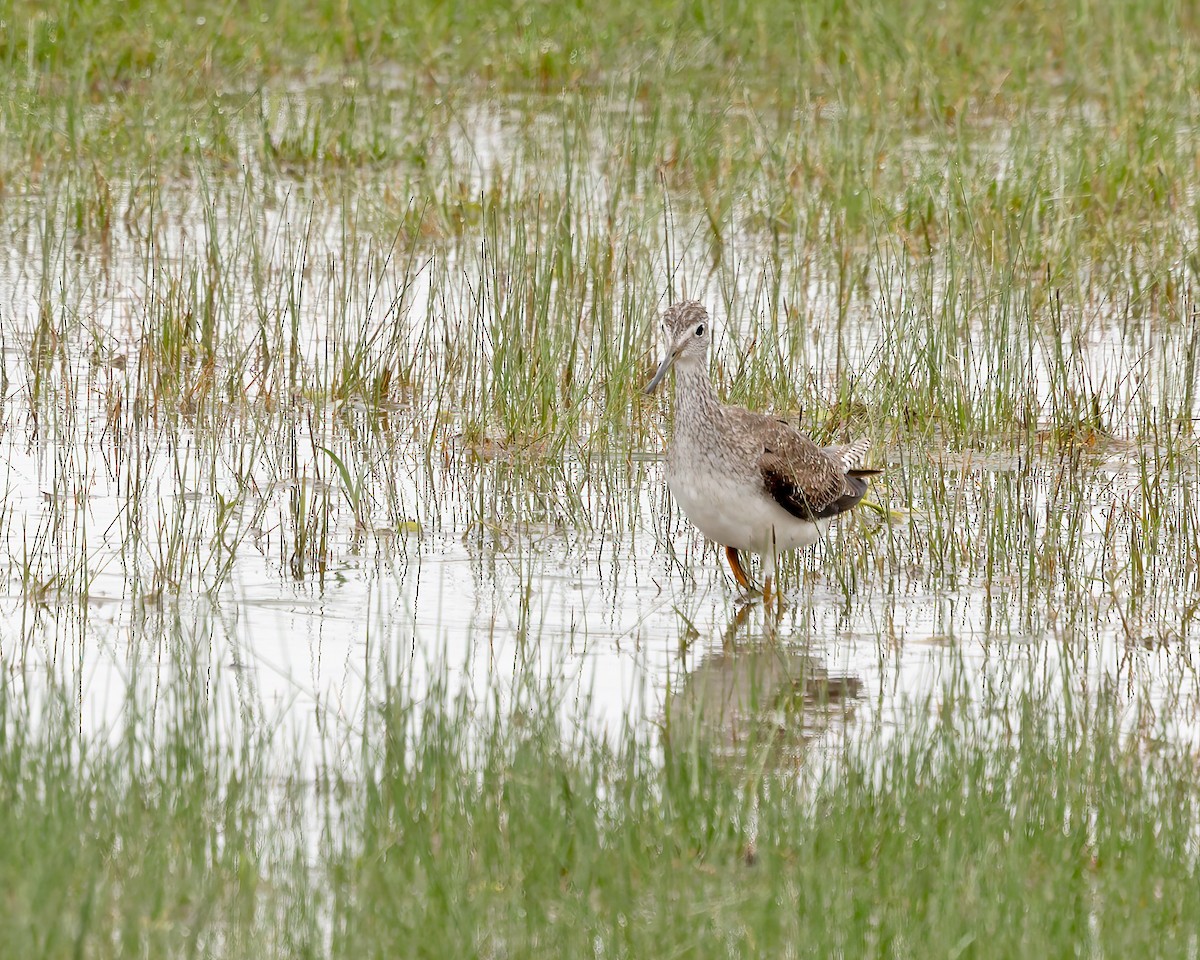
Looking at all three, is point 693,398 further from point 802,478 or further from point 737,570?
point 737,570

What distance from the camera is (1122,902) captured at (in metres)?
4.31

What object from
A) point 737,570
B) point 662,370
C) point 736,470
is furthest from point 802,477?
point 662,370

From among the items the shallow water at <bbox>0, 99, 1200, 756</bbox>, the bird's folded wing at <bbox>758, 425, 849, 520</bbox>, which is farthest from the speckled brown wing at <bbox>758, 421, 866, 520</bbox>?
the shallow water at <bbox>0, 99, 1200, 756</bbox>

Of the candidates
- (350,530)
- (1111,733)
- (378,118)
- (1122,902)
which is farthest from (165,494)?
(378,118)

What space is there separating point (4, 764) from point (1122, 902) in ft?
8.67

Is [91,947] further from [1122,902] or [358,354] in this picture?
[358,354]

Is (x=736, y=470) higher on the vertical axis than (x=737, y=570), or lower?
higher

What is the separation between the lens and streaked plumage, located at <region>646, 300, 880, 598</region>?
23.1 ft

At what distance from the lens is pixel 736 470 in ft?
23.2

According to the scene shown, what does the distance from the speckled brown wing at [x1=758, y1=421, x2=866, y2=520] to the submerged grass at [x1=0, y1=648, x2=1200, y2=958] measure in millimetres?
1870

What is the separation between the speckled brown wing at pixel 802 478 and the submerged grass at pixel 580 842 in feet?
6.14

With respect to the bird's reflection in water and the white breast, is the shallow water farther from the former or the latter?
the white breast

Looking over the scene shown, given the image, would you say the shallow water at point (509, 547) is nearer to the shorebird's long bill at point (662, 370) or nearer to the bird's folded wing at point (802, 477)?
the bird's folded wing at point (802, 477)

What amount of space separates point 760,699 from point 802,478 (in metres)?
1.25
